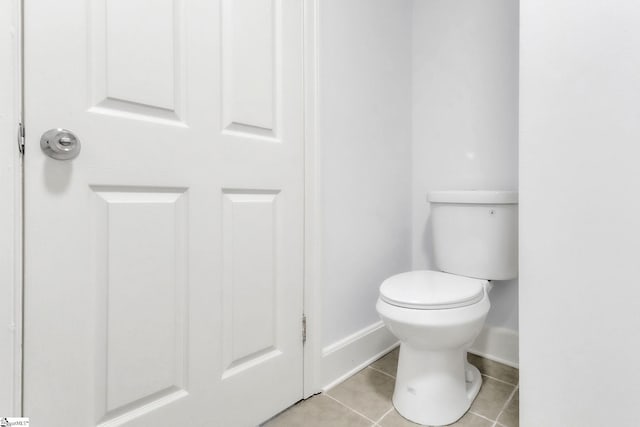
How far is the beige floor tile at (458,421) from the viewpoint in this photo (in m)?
1.02

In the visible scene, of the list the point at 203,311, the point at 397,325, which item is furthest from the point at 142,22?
the point at 397,325

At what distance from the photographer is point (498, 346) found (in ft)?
4.76

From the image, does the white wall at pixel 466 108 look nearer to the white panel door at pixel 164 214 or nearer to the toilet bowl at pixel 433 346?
the toilet bowl at pixel 433 346

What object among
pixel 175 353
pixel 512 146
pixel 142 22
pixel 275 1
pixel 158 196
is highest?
pixel 275 1

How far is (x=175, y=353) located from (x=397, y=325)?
2.10 ft

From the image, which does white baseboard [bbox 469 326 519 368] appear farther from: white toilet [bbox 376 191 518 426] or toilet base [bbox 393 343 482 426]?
toilet base [bbox 393 343 482 426]

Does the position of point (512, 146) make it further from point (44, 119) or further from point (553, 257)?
point (44, 119)

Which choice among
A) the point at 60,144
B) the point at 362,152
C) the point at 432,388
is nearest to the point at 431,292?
the point at 432,388

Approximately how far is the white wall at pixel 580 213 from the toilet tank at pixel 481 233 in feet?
1.12

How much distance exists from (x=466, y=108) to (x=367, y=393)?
131 centimetres

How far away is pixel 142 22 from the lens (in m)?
0.78

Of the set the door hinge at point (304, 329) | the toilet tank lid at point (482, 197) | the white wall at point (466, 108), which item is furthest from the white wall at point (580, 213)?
the door hinge at point (304, 329)

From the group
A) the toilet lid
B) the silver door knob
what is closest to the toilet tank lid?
the toilet lid

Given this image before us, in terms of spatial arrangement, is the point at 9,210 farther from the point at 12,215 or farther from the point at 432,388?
the point at 432,388
